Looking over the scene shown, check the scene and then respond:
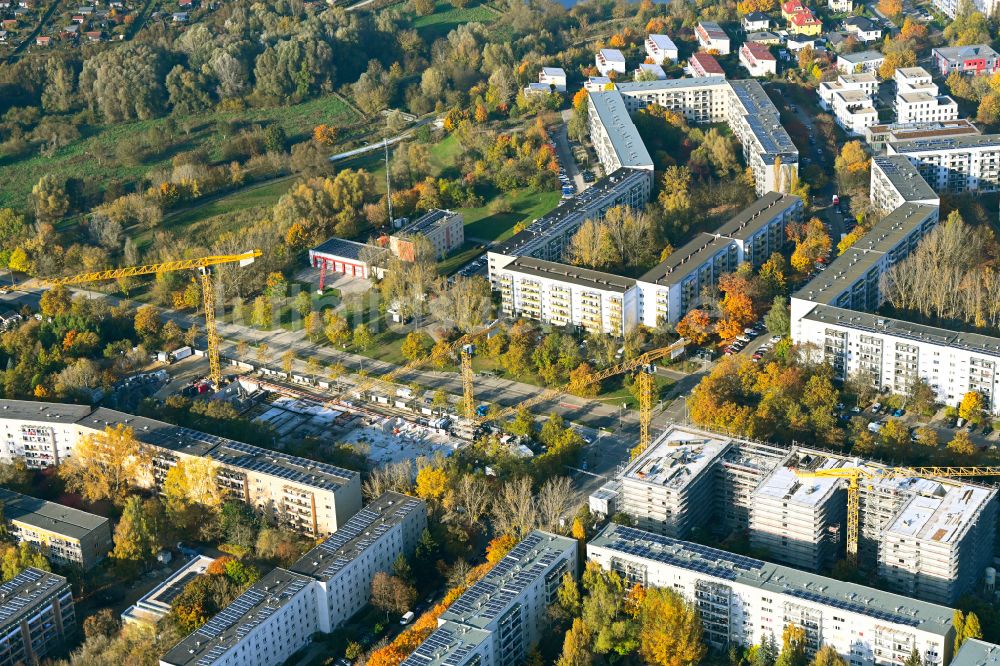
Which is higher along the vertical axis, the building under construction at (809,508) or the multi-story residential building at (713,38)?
the multi-story residential building at (713,38)

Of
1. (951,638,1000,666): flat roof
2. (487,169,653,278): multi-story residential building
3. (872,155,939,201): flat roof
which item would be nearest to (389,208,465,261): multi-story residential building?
(487,169,653,278): multi-story residential building

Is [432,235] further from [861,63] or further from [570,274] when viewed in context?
[861,63]

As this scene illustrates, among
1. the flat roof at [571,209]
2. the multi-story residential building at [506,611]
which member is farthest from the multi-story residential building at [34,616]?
the flat roof at [571,209]

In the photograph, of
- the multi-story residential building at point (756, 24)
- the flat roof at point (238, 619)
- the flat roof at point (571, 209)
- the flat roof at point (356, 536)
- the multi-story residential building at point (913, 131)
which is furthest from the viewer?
the multi-story residential building at point (756, 24)

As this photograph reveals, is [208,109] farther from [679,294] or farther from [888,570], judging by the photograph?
[888,570]

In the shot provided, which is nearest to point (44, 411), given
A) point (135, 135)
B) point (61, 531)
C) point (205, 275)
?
point (61, 531)

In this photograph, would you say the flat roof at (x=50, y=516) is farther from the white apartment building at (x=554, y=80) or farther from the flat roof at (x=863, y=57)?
the flat roof at (x=863, y=57)

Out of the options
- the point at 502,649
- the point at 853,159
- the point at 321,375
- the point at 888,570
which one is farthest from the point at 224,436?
the point at 853,159
